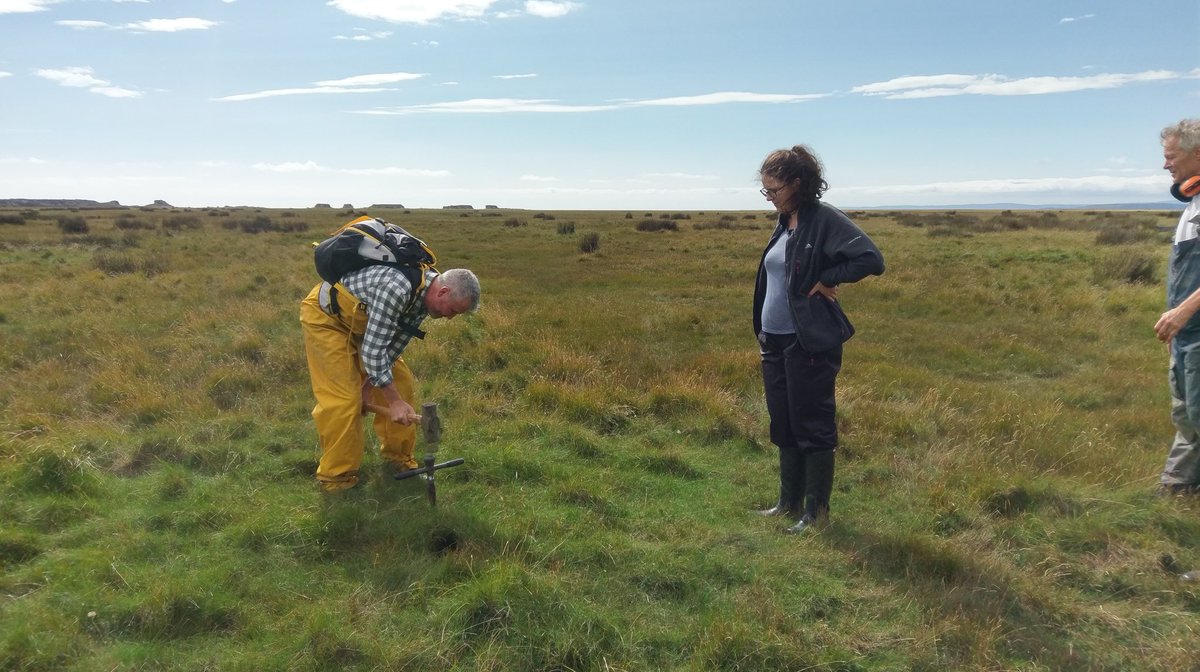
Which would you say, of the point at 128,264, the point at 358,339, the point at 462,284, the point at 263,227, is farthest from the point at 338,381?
the point at 263,227

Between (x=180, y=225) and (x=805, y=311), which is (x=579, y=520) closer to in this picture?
(x=805, y=311)

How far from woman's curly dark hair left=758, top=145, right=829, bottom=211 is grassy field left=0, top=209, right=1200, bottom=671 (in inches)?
78.2

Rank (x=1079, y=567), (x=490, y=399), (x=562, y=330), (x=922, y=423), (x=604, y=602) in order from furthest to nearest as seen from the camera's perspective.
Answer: (x=562, y=330), (x=490, y=399), (x=922, y=423), (x=1079, y=567), (x=604, y=602)

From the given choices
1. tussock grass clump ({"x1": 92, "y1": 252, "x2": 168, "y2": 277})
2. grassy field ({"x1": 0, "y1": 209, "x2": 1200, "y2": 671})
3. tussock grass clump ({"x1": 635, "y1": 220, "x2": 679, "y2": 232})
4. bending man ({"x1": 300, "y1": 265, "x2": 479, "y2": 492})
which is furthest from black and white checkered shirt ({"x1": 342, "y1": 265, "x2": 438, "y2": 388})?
tussock grass clump ({"x1": 635, "y1": 220, "x2": 679, "y2": 232})

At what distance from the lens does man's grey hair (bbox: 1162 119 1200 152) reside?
373cm

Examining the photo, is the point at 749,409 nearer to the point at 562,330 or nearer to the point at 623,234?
the point at 562,330

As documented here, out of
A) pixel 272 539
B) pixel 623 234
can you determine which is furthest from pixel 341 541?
pixel 623 234

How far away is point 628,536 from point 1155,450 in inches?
190

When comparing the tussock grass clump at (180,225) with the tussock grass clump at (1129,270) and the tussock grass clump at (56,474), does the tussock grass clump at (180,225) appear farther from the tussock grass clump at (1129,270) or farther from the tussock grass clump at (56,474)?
the tussock grass clump at (1129,270)

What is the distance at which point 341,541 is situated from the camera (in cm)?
383

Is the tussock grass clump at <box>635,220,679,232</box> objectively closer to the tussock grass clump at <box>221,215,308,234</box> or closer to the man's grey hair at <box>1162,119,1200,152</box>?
the tussock grass clump at <box>221,215,308,234</box>

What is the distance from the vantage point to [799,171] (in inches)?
147

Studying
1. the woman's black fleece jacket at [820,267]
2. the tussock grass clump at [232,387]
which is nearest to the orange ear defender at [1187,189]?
the woman's black fleece jacket at [820,267]

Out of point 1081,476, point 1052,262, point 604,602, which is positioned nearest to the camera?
Answer: point 604,602
